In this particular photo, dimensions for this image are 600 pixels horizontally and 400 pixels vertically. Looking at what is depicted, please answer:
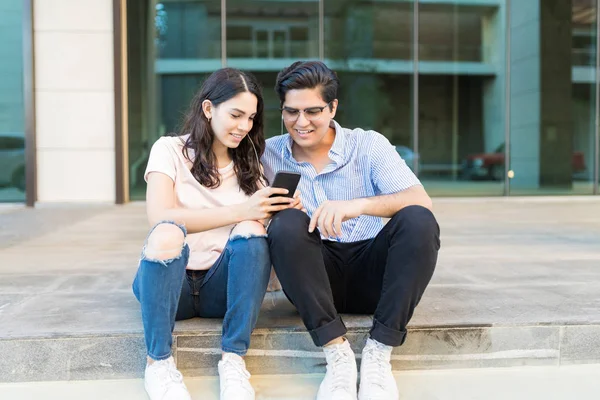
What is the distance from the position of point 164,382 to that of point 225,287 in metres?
0.41

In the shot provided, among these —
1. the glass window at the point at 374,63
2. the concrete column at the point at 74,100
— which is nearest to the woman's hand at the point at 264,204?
the concrete column at the point at 74,100

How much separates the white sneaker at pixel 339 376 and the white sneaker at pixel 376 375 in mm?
39

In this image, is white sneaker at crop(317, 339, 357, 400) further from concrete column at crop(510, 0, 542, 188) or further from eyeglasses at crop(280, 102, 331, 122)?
concrete column at crop(510, 0, 542, 188)

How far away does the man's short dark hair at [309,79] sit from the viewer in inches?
90.8

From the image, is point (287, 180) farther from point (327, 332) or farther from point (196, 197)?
point (327, 332)

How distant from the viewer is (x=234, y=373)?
82.7 inches

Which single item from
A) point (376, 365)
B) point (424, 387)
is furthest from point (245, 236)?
point (424, 387)

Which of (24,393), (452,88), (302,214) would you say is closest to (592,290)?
(302,214)

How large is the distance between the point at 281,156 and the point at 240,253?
0.57 metres

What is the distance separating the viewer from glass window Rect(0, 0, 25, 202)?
28.5ft

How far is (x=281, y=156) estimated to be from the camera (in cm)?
251

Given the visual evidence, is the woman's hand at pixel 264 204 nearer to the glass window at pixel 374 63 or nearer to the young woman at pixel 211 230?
the young woman at pixel 211 230

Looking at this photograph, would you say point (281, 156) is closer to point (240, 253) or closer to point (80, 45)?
point (240, 253)

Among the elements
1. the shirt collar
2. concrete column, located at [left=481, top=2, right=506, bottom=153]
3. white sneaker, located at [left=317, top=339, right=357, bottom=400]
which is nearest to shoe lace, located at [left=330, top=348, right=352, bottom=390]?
white sneaker, located at [left=317, top=339, right=357, bottom=400]
